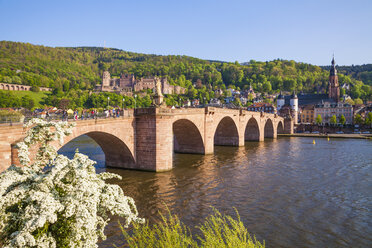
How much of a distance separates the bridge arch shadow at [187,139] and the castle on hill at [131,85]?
129 meters

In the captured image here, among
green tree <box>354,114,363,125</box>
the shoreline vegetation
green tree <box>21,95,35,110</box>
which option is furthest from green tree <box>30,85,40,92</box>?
the shoreline vegetation

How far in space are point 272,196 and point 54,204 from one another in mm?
17562

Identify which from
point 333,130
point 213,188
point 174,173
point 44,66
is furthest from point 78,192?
point 44,66

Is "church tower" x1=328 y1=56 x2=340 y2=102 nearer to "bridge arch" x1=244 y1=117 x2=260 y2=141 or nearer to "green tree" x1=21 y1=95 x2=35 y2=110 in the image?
"bridge arch" x1=244 y1=117 x2=260 y2=141

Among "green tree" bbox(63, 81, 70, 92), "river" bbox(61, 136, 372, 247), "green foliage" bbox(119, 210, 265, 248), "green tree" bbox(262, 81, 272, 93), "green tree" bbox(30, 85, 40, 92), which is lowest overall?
"river" bbox(61, 136, 372, 247)

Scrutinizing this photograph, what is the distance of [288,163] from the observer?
3312 cm

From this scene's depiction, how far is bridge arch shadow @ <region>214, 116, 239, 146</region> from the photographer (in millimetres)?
47438

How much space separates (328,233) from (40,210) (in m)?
14.2

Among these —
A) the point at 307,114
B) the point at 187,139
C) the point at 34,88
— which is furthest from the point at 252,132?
the point at 34,88

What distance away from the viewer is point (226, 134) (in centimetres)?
4872

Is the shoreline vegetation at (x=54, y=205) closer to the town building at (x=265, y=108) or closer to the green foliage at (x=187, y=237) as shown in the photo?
the green foliage at (x=187, y=237)

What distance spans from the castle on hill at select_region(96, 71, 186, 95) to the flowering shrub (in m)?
159

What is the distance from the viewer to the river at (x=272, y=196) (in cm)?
1411

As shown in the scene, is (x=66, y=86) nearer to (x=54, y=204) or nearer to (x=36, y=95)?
(x=36, y=95)
